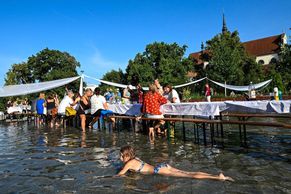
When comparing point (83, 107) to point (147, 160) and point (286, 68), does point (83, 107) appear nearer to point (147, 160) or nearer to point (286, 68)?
point (147, 160)

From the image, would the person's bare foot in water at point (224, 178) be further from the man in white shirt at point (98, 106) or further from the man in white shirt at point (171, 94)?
the man in white shirt at point (98, 106)

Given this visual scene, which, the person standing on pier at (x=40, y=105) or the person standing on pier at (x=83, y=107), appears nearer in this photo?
the person standing on pier at (x=83, y=107)

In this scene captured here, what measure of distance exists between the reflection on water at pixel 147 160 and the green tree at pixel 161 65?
44189mm

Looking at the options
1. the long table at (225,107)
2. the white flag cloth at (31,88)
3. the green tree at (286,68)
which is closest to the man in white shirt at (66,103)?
the white flag cloth at (31,88)

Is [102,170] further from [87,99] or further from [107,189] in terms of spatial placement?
[87,99]

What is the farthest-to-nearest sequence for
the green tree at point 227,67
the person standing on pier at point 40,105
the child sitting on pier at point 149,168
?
1. the green tree at point 227,67
2. the person standing on pier at point 40,105
3. the child sitting on pier at point 149,168

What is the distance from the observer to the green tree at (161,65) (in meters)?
52.6

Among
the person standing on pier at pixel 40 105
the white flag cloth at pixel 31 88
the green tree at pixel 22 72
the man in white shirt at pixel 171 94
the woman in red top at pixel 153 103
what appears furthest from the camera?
the green tree at pixel 22 72

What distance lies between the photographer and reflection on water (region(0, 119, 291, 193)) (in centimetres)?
418

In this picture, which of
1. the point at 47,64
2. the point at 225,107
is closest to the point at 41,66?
the point at 47,64

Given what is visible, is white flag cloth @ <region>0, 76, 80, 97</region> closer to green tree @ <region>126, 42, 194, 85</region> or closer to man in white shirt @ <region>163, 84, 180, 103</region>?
man in white shirt @ <region>163, 84, 180, 103</region>

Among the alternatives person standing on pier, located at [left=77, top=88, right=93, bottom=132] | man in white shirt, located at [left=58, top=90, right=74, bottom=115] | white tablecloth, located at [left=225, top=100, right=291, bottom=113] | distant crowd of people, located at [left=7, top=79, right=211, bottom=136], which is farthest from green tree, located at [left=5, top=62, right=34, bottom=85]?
white tablecloth, located at [left=225, top=100, right=291, bottom=113]

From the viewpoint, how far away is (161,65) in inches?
2076

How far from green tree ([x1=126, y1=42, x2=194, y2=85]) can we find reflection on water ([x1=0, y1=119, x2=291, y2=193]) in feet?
145
